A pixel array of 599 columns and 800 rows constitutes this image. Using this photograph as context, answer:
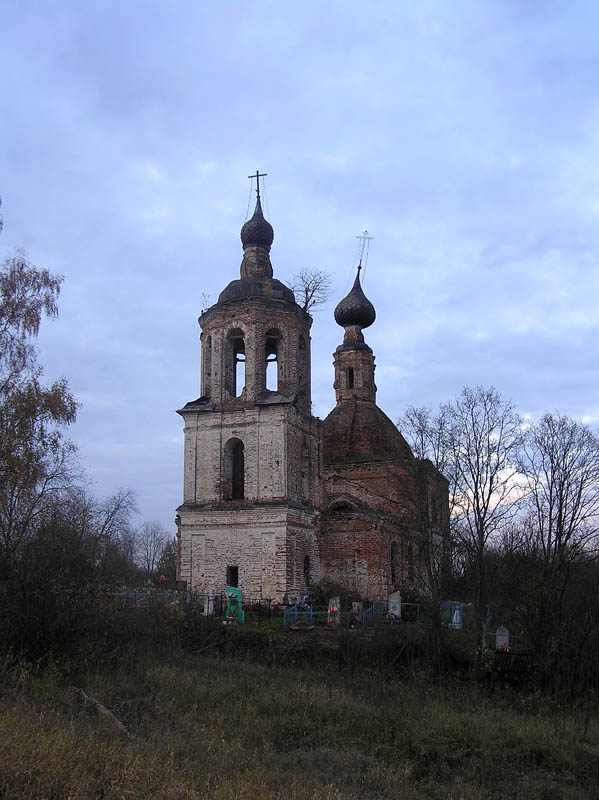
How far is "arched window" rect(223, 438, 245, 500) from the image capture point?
23953 mm

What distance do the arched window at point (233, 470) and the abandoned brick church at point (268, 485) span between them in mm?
35

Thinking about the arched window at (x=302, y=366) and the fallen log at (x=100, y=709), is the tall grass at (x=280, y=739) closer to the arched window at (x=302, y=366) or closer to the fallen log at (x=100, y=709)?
the fallen log at (x=100, y=709)

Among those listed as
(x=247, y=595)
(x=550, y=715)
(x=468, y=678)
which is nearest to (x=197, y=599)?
(x=247, y=595)

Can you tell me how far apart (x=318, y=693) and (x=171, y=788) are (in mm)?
6577

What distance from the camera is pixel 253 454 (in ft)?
76.6

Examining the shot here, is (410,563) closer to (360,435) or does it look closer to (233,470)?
(360,435)

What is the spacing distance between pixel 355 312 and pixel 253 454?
15.1 meters

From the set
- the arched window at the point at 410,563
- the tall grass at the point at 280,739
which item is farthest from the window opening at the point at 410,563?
the tall grass at the point at 280,739

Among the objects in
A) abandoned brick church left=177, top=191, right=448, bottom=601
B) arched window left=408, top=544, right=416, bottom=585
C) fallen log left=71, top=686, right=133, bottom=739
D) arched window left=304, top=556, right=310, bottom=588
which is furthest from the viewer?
arched window left=408, top=544, right=416, bottom=585

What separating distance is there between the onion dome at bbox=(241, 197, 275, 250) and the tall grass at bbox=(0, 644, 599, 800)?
16.8 meters

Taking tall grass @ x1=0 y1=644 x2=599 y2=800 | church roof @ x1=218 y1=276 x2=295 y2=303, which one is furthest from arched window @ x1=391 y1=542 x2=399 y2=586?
tall grass @ x1=0 y1=644 x2=599 y2=800

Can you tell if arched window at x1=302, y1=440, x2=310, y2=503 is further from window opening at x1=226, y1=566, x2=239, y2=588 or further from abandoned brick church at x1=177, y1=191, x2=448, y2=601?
window opening at x1=226, y1=566, x2=239, y2=588

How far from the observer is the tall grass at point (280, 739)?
20.3 ft

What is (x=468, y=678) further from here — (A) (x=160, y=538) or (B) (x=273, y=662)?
(A) (x=160, y=538)
